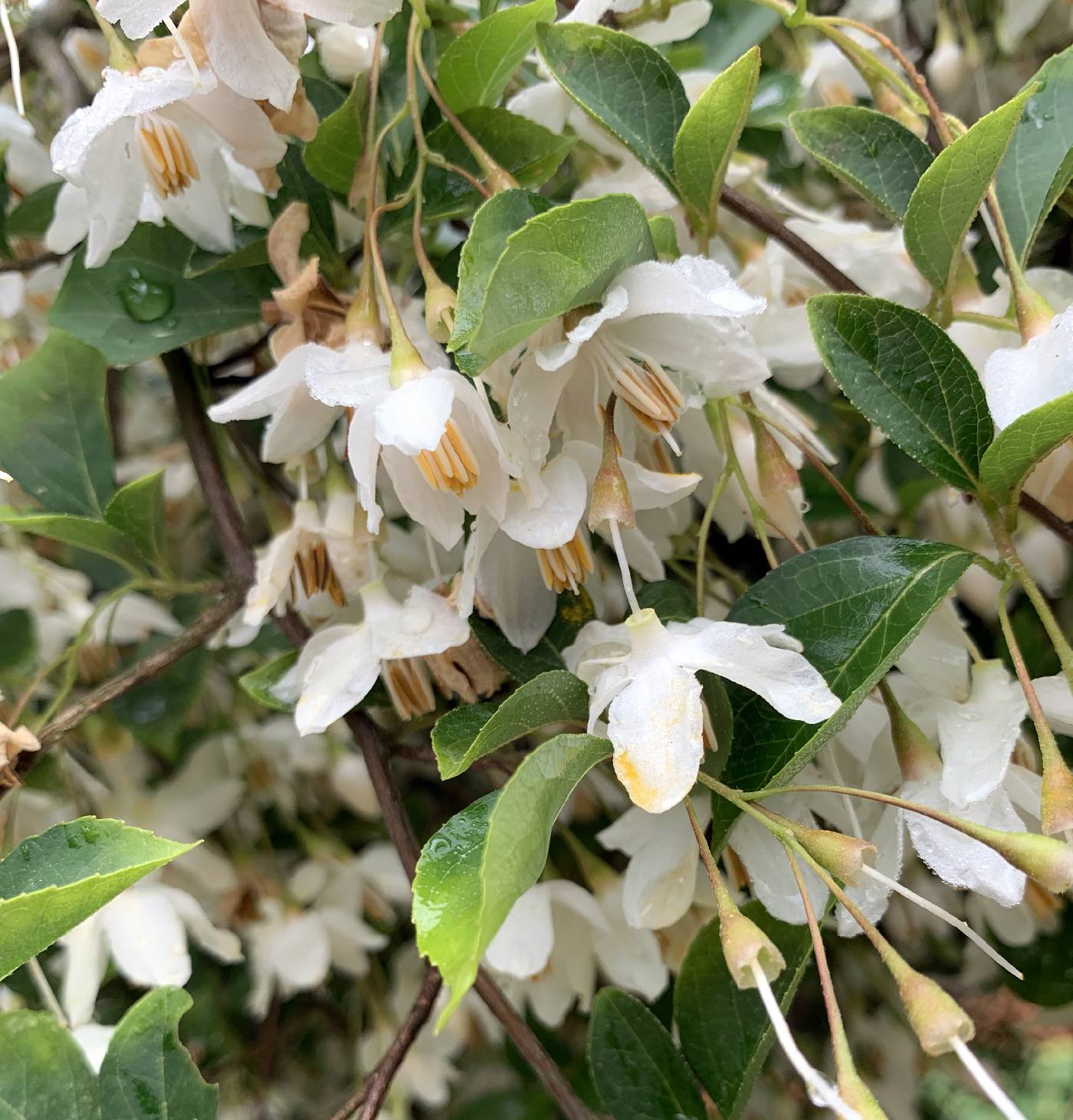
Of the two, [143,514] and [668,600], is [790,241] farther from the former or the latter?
[143,514]

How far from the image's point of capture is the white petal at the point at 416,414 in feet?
1.20

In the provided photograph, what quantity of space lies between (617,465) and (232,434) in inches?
18.9

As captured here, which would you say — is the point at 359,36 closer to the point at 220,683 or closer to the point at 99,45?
the point at 99,45

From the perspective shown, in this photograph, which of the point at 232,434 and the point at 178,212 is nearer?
the point at 178,212

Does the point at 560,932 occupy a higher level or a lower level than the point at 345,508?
lower

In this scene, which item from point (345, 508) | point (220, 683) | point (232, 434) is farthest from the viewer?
point (220, 683)

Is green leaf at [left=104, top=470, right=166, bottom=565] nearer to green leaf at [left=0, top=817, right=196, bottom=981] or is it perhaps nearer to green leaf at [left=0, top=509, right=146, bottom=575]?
green leaf at [left=0, top=509, right=146, bottom=575]

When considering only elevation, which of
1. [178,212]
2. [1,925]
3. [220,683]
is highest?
[178,212]

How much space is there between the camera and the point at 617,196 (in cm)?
37

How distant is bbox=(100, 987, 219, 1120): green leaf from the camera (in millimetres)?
443

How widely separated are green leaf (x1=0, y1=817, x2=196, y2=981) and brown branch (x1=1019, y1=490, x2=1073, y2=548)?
0.39 meters

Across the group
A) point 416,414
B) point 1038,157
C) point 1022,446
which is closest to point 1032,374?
point 1022,446

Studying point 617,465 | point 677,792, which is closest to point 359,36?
point 617,465

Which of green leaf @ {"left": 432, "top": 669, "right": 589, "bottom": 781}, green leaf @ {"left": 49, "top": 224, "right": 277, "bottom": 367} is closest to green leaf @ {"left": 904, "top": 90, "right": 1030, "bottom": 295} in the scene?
green leaf @ {"left": 432, "top": 669, "right": 589, "bottom": 781}
